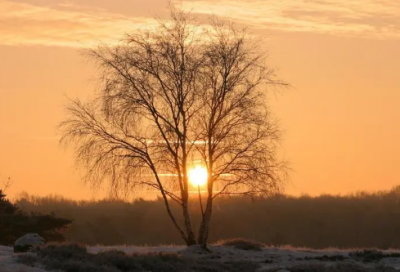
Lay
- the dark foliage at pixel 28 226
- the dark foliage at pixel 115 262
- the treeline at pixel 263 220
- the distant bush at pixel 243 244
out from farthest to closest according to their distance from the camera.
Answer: the treeline at pixel 263 220, the dark foliage at pixel 28 226, the distant bush at pixel 243 244, the dark foliage at pixel 115 262

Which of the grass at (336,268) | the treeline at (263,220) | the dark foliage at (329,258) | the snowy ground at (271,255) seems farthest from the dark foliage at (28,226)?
the grass at (336,268)

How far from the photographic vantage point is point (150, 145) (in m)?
47.6

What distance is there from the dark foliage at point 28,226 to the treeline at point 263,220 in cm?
1621

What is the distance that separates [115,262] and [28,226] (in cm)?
2391

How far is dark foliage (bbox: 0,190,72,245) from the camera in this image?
5972cm

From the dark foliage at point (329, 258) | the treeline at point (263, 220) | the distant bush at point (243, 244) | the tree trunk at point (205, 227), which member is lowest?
the dark foliage at point (329, 258)

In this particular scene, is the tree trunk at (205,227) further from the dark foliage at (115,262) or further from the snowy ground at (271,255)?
the dark foliage at (115,262)

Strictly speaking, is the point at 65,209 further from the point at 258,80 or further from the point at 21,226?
the point at 258,80

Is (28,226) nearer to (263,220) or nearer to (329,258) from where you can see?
(329,258)

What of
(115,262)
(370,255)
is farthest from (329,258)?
(115,262)

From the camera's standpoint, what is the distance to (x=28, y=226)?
6012 cm

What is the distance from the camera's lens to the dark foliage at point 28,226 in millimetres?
59719

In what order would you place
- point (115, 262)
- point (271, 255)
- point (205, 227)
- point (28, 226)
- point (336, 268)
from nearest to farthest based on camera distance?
1. point (115, 262)
2. point (336, 268)
3. point (271, 255)
4. point (205, 227)
5. point (28, 226)

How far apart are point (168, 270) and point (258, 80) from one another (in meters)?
12.4
